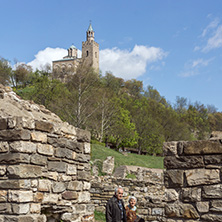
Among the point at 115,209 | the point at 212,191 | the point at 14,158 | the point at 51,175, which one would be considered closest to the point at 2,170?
the point at 14,158

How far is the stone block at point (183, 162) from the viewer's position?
3682 mm

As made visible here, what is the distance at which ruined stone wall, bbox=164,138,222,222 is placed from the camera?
3.56 meters

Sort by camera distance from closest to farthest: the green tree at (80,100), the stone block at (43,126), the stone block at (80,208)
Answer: the stone block at (43,126) → the stone block at (80,208) → the green tree at (80,100)

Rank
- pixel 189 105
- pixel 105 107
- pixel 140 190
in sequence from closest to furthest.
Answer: pixel 140 190 → pixel 105 107 → pixel 189 105

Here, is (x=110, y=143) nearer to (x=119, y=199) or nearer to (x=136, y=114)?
(x=136, y=114)

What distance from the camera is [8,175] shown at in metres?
4.74

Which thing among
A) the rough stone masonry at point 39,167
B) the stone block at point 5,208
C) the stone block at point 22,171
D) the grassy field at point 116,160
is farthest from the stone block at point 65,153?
the grassy field at point 116,160

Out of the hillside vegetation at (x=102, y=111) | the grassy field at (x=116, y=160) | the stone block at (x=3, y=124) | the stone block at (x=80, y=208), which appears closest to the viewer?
the stone block at (x=3, y=124)

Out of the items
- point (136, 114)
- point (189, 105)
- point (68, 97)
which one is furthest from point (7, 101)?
point (189, 105)

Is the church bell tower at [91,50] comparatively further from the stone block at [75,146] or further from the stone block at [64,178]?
the stone block at [64,178]

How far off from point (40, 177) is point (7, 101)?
1.79 meters

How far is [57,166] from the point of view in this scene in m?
5.36

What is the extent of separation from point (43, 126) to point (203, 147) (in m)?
2.69

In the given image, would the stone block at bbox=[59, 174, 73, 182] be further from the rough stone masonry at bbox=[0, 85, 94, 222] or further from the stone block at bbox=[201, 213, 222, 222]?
the stone block at bbox=[201, 213, 222, 222]
